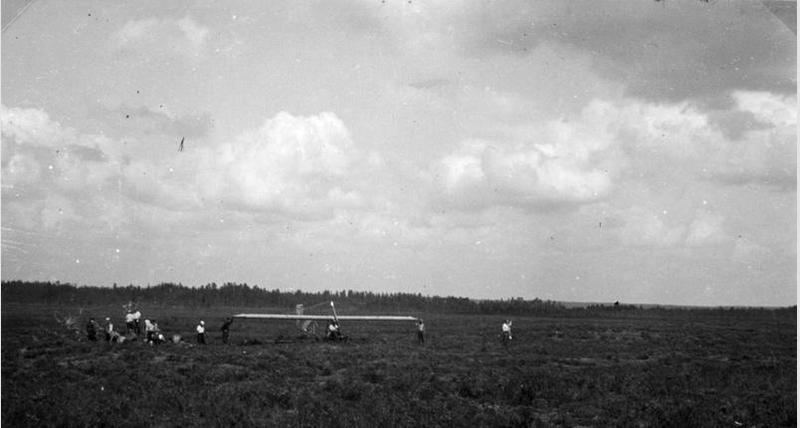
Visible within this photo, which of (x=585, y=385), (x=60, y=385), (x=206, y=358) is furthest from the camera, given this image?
(x=206, y=358)

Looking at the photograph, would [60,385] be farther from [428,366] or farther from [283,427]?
[428,366]

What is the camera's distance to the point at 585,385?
16547mm

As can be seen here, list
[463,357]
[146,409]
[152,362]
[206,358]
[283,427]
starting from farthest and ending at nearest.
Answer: [463,357], [206,358], [152,362], [146,409], [283,427]

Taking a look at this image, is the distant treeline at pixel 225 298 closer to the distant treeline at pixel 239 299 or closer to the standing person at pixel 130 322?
the distant treeline at pixel 239 299

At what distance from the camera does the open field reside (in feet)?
38.7

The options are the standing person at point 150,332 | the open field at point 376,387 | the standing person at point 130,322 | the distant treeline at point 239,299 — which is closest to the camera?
the open field at point 376,387

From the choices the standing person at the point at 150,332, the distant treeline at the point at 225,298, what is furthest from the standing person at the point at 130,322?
the distant treeline at the point at 225,298

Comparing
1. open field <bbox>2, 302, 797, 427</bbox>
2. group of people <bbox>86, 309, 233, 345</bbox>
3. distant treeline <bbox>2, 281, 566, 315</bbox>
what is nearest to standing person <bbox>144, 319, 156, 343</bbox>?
group of people <bbox>86, 309, 233, 345</bbox>

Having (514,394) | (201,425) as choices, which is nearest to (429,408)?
(514,394)

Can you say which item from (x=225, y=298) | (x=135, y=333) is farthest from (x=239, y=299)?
(x=135, y=333)

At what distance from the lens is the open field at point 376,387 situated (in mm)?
11797

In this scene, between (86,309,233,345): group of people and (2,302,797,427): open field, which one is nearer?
(2,302,797,427): open field

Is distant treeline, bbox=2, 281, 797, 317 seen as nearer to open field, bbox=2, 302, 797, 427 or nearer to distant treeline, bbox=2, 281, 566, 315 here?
distant treeline, bbox=2, 281, 566, 315

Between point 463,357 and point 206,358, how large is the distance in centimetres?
1090
